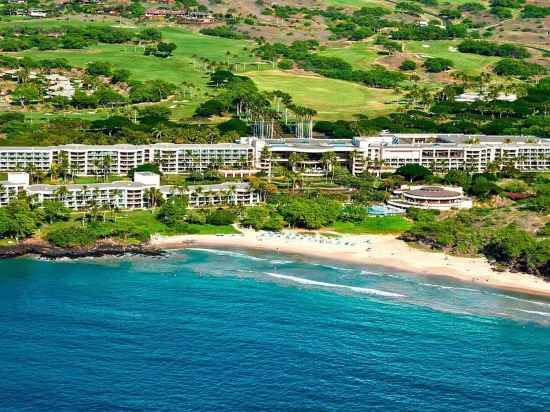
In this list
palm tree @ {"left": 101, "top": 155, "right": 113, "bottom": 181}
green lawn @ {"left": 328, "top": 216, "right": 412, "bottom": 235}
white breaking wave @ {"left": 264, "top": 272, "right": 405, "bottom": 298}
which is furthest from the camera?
palm tree @ {"left": 101, "top": 155, "right": 113, "bottom": 181}

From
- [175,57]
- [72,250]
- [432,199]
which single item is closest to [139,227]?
[72,250]

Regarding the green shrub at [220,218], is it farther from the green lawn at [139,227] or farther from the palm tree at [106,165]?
the palm tree at [106,165]

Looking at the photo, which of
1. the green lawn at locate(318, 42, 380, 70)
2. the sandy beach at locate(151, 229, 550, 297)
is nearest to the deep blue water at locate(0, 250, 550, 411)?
the sandy beach at locate(151, 229, 550, 297)

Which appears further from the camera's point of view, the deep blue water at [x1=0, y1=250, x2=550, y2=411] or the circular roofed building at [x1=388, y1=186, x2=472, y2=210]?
the circular roofed building at [x1=388, y1=186, x2=472, y2=210]

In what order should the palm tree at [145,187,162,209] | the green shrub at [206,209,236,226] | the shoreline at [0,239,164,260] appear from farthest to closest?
the palm tree at [145,187,162,209] → the green shrub at [206,209,236,226] → the shoreline at [0,239,164,260]

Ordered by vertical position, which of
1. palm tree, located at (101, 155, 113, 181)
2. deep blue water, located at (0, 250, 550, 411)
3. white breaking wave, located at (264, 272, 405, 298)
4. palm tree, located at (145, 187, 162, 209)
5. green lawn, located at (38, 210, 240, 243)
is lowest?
deep blue water, located at (0, 250, 550, 411)

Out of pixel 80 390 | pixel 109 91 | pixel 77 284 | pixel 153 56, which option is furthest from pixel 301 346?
pixel 153 56

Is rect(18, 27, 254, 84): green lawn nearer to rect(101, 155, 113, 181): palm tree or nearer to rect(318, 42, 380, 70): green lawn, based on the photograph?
rect(318, 42, 380, 70): green lawn
